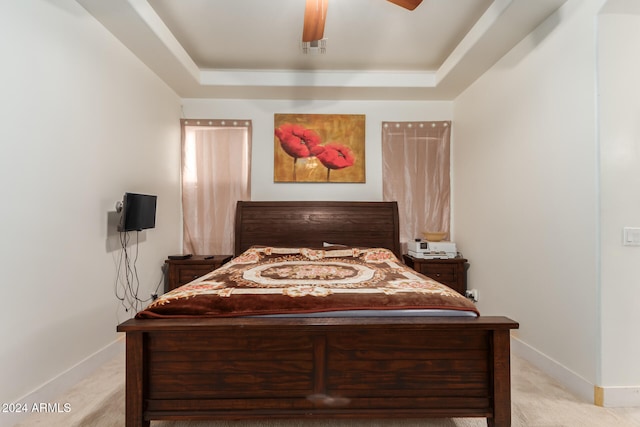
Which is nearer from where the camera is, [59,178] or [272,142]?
[59,178]

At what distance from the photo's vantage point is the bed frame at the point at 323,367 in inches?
A: 63.1

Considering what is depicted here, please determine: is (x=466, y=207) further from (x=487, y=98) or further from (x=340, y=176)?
(x=340, y=176)

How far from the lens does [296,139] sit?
4.04 m

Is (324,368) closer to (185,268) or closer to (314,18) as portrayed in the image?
(314,18)

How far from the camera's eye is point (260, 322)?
5.32 feet

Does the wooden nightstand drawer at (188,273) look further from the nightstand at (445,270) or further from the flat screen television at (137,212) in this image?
the nightstand at (445,270)

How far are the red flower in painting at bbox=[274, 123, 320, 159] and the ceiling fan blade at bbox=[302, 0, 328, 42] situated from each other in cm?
179

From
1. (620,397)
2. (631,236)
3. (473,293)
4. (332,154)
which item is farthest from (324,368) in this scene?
(332,154)

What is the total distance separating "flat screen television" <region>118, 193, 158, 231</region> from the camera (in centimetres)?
261

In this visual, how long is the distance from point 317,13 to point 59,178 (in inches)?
79.0

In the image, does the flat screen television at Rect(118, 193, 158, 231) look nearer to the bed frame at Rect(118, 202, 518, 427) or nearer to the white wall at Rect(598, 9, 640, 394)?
the bed frame at Rect(118, 202, 518, 427)

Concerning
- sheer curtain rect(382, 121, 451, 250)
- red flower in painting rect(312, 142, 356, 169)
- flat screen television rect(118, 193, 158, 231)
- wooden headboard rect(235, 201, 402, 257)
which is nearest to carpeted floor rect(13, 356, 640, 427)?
flat screen television rect(118, 193, 158, 231)

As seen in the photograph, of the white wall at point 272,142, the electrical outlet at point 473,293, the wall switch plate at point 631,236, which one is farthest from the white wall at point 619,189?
the white wall at point 272,142

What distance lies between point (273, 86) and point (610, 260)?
337 centimetres
